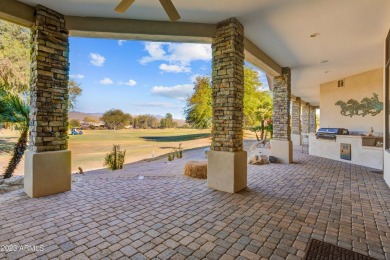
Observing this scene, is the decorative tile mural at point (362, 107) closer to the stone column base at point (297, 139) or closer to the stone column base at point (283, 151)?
the stone column base at point (283, 151)

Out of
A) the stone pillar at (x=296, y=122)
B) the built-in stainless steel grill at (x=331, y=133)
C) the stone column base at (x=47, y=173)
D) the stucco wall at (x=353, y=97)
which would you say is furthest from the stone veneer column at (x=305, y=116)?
the stone column base at (x=47, y=173)

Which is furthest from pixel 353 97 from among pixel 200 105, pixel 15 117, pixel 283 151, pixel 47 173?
pixel 15 117

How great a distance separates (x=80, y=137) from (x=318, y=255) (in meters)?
21.5

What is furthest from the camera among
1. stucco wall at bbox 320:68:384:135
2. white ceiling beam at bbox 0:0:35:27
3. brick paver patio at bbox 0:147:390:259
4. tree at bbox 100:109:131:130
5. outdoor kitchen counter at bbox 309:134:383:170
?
tree at bbox 100:109:131:130

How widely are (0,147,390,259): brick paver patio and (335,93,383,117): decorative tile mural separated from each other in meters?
5.61

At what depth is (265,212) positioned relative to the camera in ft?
10.7

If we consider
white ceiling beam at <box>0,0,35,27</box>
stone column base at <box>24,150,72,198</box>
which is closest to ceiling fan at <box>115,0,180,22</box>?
white ceiling beam at <box>0,0,35,27</box>

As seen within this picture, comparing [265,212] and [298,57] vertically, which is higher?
→ [298,57]

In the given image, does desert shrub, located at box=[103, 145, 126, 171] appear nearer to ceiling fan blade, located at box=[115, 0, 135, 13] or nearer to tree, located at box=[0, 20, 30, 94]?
tree, located at box=[0, 20, 30, 94]

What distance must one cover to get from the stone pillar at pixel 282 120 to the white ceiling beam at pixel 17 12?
7525mm

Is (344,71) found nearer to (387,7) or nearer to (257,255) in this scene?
(387,7)

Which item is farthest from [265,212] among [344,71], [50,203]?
[344,71]

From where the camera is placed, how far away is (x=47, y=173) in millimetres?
3904

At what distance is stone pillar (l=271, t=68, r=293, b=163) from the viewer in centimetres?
770
